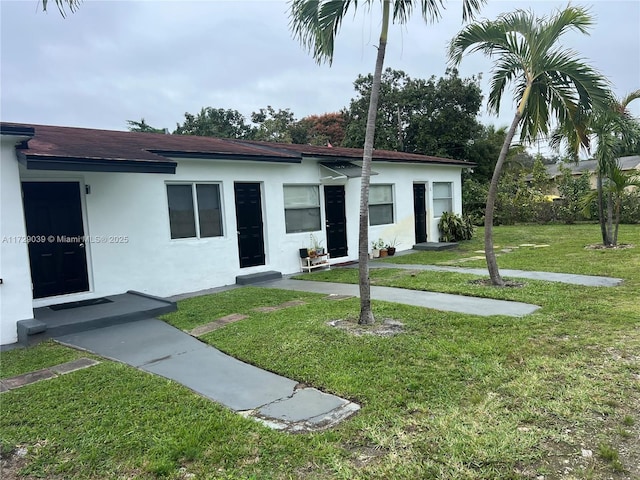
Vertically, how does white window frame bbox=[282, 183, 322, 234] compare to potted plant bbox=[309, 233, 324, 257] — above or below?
above

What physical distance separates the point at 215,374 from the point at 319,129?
34.8m

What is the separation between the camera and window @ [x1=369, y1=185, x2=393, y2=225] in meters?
13.7

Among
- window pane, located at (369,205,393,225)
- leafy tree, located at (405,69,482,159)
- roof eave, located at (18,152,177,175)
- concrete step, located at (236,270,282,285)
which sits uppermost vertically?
leafy tree, located at (405,69,482,159)

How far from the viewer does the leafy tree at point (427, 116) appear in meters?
25.6

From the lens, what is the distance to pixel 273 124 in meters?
34.5

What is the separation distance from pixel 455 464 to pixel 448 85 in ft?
85.0

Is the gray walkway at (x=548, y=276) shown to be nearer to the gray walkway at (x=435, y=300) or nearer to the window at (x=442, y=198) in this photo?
the gray walkway at (x=435, y=300)

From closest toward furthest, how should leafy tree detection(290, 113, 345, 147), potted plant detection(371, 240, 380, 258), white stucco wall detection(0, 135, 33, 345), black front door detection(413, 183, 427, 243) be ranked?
white stucco wall detection(0, 135, 33, 345), potted plant detection(371, 240, 380, 258), black front door detection(413, 183, 427, 243), leafy tree detection(290, 113, 345, 147)

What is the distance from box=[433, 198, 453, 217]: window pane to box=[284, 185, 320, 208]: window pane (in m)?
5.90

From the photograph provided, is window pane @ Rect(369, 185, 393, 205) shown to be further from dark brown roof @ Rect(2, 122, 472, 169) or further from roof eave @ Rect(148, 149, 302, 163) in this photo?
roof eave @ Rect(148, 149, 302, 163)

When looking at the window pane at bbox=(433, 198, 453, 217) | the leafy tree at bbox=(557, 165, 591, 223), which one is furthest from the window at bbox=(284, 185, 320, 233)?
the leafy tree at bbox=(557, 165, 591, 223)

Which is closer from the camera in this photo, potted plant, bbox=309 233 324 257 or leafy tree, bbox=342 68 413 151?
potted plant, bbox=309 233 324 257

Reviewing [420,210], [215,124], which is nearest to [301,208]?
[420,210]

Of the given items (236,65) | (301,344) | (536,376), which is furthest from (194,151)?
(236,65)
